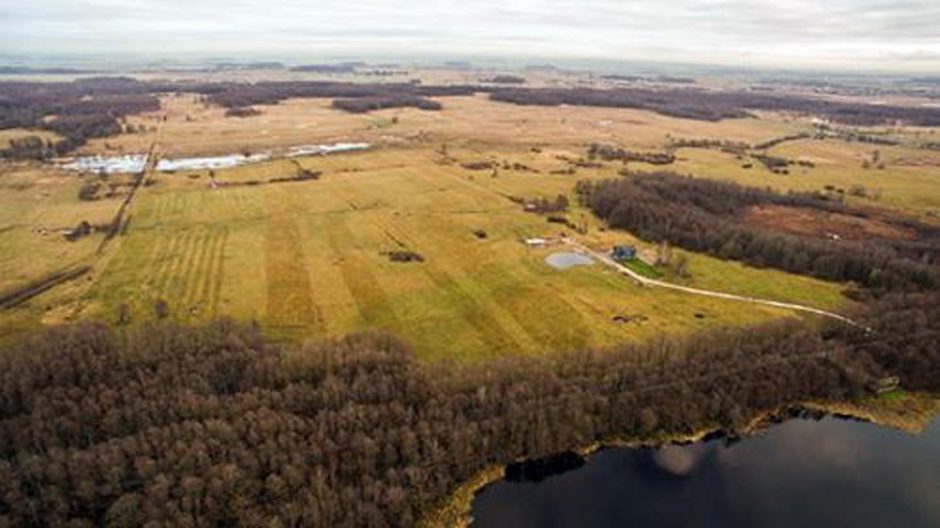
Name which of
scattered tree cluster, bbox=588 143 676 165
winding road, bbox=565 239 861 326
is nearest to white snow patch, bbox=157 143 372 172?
scattered tree cluster, bbox=588 143 676 165

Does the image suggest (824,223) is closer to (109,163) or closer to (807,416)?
(807,416)

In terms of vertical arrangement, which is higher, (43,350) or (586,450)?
(43,350)

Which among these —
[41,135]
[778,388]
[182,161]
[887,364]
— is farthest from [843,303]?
[41,135]

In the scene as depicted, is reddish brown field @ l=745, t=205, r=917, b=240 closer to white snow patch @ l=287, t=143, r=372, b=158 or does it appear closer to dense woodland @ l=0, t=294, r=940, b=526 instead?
dense woodland @ l=0, t=294, r=940, b=526

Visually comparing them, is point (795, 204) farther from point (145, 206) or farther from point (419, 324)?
point (145, 206)

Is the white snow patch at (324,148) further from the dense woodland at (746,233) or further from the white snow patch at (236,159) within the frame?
the dense woodland at (746,233)

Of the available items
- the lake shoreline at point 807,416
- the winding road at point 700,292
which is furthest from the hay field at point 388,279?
the lake shoreline at point 807,416
